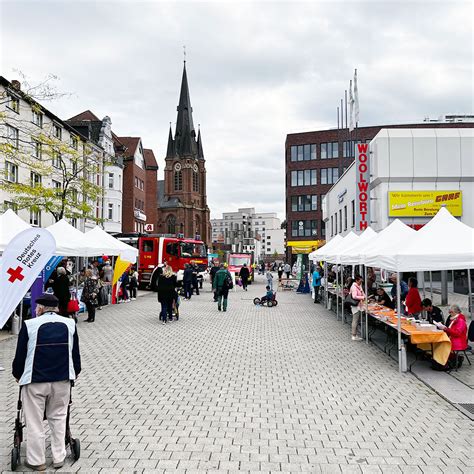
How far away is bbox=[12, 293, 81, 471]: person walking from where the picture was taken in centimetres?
482

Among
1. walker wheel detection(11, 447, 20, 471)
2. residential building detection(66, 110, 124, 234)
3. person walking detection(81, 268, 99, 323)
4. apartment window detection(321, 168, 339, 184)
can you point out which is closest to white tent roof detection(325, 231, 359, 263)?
person walking detection(81, 268, 99, 323)

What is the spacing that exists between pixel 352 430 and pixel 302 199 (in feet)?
215

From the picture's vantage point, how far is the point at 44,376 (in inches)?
189

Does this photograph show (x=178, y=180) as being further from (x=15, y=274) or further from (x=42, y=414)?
(x=42, y=414)

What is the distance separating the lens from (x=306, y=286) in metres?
32.0

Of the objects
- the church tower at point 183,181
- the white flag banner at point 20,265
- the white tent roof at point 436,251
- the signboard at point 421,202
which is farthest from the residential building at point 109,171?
the church tower at point 183,181

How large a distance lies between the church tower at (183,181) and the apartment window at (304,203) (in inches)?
1324

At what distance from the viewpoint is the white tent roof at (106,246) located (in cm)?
1777

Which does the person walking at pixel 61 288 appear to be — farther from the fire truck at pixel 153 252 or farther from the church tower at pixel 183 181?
the church tower at pixel 183 181

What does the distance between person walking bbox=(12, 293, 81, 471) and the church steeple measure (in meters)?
96.6

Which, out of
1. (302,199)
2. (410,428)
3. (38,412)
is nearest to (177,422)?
(38,412)

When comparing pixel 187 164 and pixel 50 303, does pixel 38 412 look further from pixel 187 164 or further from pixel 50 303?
pixel 187 164

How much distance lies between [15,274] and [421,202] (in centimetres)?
2575

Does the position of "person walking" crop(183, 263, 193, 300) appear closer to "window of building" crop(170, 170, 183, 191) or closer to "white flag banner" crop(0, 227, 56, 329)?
"white flag banner" crop(0, 227, 56, 329)
